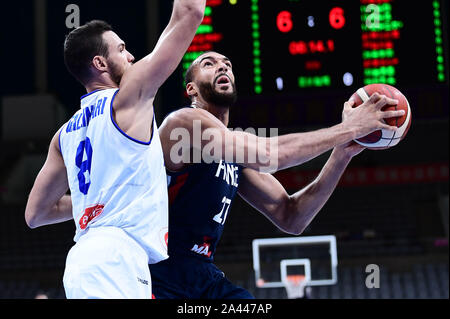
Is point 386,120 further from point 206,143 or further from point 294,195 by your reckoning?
point 206,143

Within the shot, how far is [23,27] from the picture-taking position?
53.3 feet

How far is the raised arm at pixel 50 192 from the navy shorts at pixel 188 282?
55cm

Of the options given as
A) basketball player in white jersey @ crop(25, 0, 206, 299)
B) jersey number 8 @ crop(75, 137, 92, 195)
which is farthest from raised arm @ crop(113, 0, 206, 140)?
jersey number 8 @ crop(75, 137, 92, 195)

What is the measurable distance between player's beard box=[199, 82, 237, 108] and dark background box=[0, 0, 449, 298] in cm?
879

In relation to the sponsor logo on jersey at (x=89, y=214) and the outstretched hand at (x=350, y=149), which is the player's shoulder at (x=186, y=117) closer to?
the sponsor logo on jersey at (x=89, y=214)

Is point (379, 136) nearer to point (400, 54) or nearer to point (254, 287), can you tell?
point (400, 54)

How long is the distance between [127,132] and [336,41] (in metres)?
6.40

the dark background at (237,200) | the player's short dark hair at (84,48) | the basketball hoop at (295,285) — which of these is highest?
the player's short dark hair at (84,48)

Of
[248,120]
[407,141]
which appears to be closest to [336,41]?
[248,120]

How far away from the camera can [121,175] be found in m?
2.47

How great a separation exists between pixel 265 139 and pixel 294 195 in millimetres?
938

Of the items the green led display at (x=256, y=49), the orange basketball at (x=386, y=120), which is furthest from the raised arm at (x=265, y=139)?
the green led display at (x=256, y=49)

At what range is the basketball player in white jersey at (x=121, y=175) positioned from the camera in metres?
2.31

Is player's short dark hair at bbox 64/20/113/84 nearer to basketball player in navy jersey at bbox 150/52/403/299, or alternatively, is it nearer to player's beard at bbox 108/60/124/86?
player's beard at bbox 108/60/124/86
